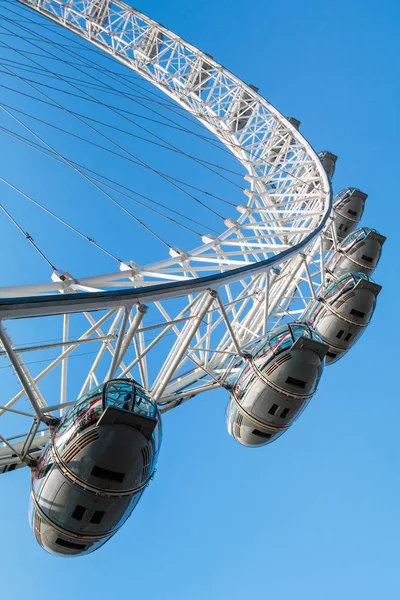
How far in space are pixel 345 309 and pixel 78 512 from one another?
11.5m

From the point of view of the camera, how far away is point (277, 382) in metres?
13.7

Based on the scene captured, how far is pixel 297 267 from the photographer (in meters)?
18.3

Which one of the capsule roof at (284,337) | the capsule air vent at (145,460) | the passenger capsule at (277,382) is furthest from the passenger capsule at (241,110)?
the capsule air vent at (145,460)

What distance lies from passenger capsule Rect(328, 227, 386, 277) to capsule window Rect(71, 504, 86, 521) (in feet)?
53.7

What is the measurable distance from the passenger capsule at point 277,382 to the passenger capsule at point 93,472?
176 inches

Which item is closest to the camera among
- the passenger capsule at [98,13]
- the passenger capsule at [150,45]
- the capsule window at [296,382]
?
the capsule window at [296,382]

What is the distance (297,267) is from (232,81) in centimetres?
1536

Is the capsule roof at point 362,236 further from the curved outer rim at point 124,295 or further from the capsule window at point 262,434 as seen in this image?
the capsule window at point 262,434

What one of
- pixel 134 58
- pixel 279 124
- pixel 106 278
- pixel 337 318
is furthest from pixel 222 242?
pixel 134 58

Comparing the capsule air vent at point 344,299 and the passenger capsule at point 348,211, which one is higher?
the passenger capsule at point 348,211

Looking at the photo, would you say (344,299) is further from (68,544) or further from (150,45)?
Answer: (150,45)

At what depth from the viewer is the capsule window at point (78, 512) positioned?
9258 millimetres

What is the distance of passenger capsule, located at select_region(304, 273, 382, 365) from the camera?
1850cm

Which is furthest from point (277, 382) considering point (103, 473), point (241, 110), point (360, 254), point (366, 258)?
point (241, 110)
